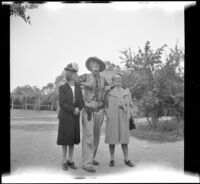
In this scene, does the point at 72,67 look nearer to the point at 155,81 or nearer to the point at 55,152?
the point at 55,152

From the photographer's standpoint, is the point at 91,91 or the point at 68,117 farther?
the point at 91,91

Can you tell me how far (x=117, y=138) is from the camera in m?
6.73

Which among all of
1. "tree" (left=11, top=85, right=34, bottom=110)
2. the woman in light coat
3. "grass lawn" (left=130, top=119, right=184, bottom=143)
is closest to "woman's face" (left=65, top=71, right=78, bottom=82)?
the woman in light coat

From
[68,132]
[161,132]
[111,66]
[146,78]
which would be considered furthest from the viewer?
[146,78]

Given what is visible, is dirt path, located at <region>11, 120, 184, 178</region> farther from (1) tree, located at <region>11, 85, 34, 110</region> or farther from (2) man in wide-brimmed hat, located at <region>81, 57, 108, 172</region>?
(1) tree, located at <region>11, 85, 34, 110</region>

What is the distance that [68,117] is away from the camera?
255 inches

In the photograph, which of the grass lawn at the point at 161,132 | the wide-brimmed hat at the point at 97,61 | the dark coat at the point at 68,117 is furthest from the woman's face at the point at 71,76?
the grass lawn at the point at 161,132

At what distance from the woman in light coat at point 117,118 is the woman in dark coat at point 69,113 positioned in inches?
25.2

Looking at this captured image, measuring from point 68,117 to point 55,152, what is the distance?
3.24 feet

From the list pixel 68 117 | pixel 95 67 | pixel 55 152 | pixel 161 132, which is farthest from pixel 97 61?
pixel 161 132

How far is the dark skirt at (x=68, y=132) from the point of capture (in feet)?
21.0

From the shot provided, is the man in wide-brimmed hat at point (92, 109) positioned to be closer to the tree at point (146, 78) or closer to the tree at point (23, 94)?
the tree at point (146, 78)
